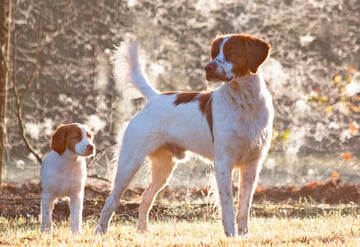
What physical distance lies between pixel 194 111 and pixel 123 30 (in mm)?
4448

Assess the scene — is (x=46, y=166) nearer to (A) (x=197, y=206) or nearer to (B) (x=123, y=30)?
(A) (x=197, y=206)

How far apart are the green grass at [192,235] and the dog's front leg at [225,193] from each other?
14 cm

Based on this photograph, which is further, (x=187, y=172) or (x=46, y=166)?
(x=187, y=172)

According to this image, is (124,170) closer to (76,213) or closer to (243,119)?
(76,213)

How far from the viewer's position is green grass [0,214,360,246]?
4.88 metres

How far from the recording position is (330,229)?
5.86 m

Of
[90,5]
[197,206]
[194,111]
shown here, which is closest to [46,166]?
[194,111]

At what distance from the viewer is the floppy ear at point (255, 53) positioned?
536 cm

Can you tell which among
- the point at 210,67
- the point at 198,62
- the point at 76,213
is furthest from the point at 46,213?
the point at 198,62

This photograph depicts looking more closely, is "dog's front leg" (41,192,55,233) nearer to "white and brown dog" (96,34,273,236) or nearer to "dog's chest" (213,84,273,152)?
"white and brown dog" (96,34,273,236)

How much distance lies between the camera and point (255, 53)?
5367 mm

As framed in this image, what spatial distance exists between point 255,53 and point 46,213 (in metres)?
2.31

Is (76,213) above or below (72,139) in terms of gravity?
below

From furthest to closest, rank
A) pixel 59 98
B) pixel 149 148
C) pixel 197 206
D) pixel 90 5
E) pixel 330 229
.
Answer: pixel 59 98 < pixel 90 5 < pixel 197 206 < pixel 149 148 < pixel 330 229
